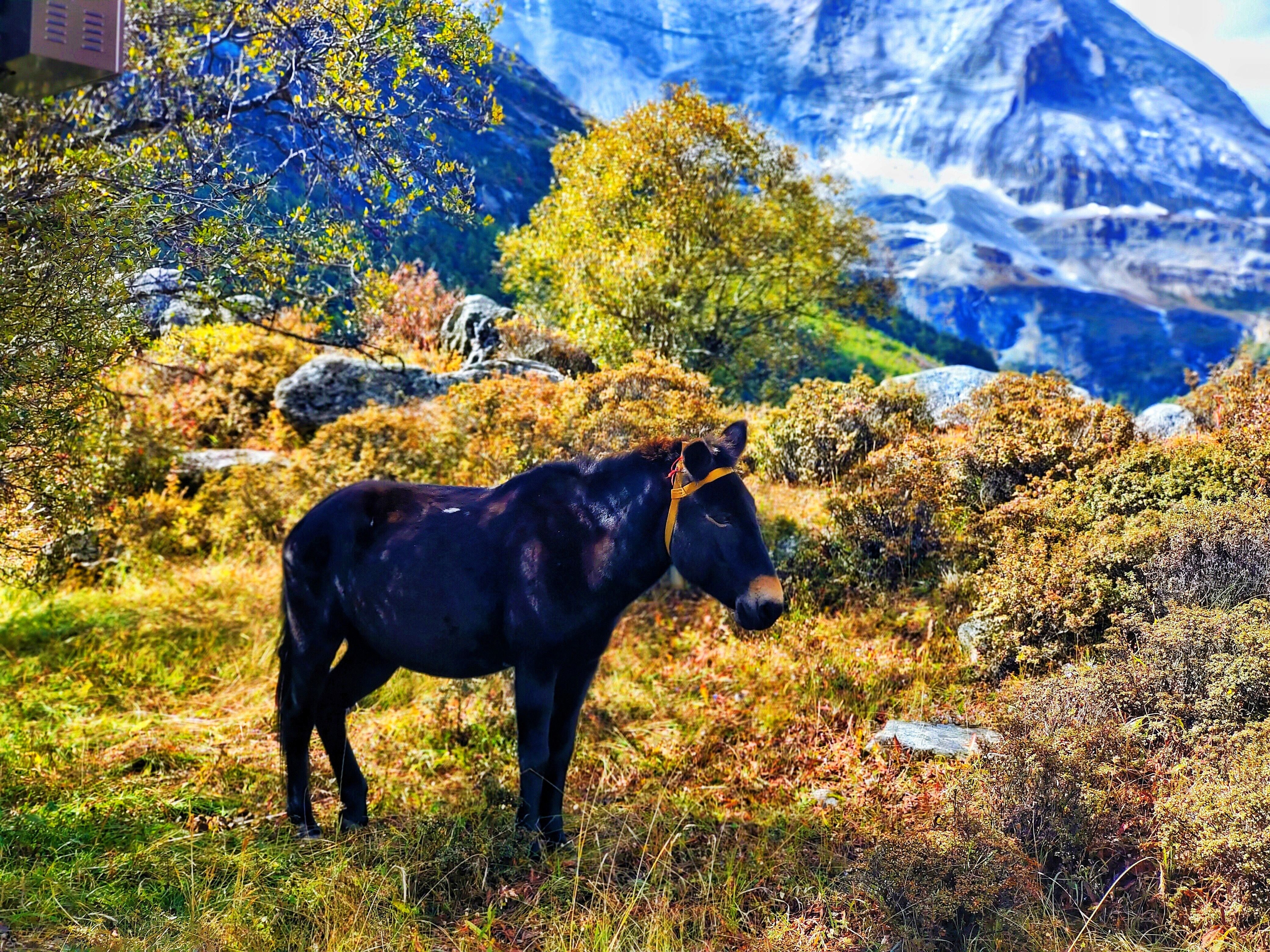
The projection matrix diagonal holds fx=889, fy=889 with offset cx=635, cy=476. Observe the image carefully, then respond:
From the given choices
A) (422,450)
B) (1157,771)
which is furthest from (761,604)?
(422,450)

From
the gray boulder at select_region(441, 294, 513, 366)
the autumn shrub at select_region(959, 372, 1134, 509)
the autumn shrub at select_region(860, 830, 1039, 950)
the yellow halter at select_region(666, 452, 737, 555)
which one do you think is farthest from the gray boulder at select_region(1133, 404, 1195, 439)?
the gray boulder at select_region(441, 294, 513, 366)

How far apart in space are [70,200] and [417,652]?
2.76 m

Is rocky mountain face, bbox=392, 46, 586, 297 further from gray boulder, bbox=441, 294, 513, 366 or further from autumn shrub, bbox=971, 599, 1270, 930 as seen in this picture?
autumn shrub, bbox=971, 599, 1270, 930

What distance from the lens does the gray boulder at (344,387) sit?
1287 centimetres

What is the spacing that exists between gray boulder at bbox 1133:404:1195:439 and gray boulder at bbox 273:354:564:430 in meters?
7.73

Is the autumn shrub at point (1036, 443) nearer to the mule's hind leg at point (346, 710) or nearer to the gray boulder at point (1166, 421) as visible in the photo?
the gray boulder at point (1166, 421)

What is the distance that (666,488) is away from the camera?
431cm

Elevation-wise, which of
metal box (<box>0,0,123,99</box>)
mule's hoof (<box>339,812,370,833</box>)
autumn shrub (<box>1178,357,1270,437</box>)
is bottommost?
mule's hoof (<box>339,812,370,833</box>)

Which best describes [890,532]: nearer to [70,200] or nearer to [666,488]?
[666,488]

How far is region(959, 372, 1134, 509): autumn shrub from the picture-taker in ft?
26.3

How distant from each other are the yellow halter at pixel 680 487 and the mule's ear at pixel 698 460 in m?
0.02

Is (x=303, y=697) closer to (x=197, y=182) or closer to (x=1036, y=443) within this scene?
(x=197, y=182)

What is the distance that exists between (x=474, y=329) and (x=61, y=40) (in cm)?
1456

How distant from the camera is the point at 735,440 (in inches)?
172
